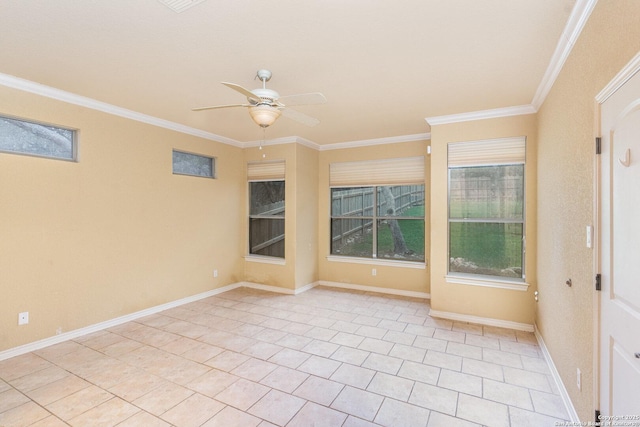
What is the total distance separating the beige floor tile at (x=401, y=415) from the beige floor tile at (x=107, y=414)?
1764mm

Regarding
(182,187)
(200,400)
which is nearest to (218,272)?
(182,187)

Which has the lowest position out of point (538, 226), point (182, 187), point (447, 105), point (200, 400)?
point (200, 400)

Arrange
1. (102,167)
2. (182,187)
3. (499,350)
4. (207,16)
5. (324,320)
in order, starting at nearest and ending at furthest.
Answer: (207,16), (499,350), (102,167), (324,320), (182,187)

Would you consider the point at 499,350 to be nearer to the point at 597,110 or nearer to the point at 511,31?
the point at 597,110

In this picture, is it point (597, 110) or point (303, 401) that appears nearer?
point (597, 110)

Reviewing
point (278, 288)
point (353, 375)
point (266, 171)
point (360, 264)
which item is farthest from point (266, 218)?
point (353, 375)

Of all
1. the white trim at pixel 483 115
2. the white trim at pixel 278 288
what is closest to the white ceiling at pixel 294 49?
the white trim at pixel 483 115

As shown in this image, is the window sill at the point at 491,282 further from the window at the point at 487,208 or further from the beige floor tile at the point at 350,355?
the beige floor tile at the point at 350,355

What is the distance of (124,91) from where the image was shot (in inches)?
122

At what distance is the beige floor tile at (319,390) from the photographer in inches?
89.0

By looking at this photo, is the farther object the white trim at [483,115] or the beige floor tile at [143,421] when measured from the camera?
the white trim at [483,115]

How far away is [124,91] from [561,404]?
15.6 feet

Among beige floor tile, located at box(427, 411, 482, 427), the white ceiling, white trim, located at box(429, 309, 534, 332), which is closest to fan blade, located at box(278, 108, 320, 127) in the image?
the white ceiling

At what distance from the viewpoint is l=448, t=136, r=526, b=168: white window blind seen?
11.9ft
